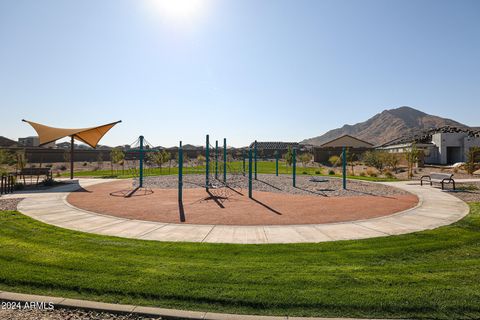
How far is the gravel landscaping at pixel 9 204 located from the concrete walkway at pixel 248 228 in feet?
1.18

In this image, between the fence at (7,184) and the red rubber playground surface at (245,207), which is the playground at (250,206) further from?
the fence at (7,184)

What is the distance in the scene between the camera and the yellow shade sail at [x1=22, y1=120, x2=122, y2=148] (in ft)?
79.3

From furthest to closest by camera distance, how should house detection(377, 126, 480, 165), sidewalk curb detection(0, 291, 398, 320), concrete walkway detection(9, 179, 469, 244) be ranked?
house detection(377, 126, 480, 165) → concrete walkway detection(9, 179, 469, 244) → sidewalk curb detection(0, 291, 398, 320)

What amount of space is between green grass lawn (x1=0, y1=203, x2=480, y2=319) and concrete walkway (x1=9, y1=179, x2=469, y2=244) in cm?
63

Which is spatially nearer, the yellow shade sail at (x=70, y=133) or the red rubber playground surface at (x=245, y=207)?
the red rubber playground surface at (x=245, y=207)

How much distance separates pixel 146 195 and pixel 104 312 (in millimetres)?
12180

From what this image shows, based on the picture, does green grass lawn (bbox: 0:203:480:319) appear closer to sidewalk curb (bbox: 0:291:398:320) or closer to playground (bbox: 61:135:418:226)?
sidewalk curb (bbox: 0:291:398:320)

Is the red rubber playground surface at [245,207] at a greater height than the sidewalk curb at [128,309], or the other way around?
the red rubber playground surface at [245,207]

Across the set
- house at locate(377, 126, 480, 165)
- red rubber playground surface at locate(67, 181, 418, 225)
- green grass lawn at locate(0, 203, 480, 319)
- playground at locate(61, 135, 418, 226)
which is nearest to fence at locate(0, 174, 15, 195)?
playground at locate(61, 135, 418, 226)

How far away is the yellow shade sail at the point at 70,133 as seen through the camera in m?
24.2

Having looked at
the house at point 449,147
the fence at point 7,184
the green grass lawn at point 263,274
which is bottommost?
the green grass lawn at point 263,274

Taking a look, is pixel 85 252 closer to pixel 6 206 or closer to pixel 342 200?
pixel 6 206

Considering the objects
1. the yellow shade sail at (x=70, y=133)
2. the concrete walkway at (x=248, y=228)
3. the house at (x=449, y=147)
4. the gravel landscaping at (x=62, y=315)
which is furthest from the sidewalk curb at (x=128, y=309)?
the house at (x=449, y=147)

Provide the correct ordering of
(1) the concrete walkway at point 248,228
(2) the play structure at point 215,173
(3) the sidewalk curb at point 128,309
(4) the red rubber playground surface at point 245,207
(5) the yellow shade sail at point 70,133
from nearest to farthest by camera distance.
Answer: (3) the sidewalk curb at point 128,309 → (1) the concrete walkway at point 248,228 → (4) the red rubber playground surface at point 245,207 → (2) the play structure at point 215,173 → (5) the yellow shade sail at point 70,133
